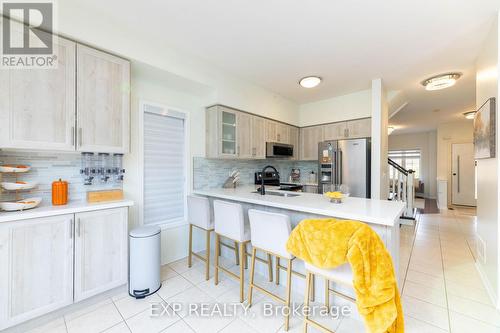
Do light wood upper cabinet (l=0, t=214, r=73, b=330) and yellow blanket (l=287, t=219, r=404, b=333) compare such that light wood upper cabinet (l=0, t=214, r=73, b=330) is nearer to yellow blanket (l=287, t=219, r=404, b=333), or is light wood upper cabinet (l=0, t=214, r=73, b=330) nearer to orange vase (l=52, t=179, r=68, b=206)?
orange vase (l=52, t=179, r=68, b=206)

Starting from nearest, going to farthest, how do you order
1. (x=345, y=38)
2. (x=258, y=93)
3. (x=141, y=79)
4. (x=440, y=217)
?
1. (x=345, y=38)
2. (x=141, y=79)
3. (x=258, y=93)
4. (x=440, y=217)

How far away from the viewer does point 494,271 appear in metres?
2.09

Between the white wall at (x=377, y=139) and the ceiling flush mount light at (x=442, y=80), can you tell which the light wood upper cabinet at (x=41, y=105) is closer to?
the white wall at (x=377, y=139)

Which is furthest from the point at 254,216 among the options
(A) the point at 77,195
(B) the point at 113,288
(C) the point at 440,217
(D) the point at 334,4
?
(C) the point at 440,217

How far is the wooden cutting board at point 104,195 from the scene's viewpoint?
2.12 m

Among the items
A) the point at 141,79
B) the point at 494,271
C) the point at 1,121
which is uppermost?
the point at 141,79

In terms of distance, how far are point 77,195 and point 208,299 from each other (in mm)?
1746

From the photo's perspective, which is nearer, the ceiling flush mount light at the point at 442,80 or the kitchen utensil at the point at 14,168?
the kitchen utensil at the point at 14,168

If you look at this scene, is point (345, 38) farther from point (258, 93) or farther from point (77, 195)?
point (77, 195)

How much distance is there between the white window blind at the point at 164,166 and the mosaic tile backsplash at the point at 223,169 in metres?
0.24

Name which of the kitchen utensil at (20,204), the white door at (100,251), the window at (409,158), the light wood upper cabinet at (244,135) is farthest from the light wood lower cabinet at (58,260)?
the window at (409,158)

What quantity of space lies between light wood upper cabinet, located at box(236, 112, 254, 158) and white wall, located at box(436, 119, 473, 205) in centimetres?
711

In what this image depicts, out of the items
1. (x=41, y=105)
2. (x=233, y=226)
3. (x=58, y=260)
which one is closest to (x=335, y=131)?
(x=233, y=226)

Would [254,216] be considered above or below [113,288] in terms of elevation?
above
